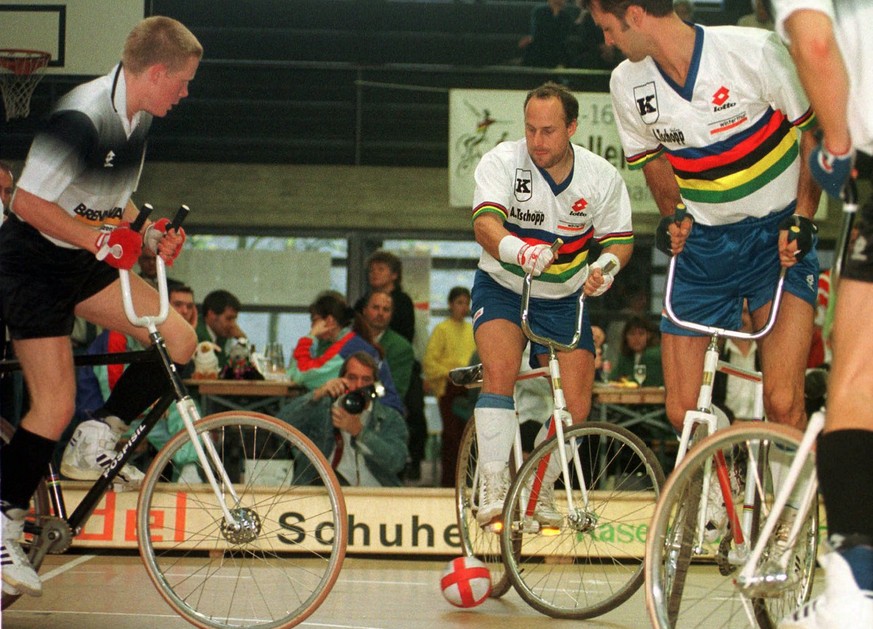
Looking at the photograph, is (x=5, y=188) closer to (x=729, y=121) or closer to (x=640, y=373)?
(x=729, y=121)

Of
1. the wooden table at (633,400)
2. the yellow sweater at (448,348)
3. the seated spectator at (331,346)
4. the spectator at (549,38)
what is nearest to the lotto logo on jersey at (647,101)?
the seated spectator at (331,346)

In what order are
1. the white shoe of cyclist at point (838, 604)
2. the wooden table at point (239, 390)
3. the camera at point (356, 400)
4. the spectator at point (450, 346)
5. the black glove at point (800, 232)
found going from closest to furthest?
the white shoe of cyclist at point (838, 604), the black glove at point (800, 232), the camera at point (356, 400), the wooden table at point (239, 390), the spectator at point (450, 346)

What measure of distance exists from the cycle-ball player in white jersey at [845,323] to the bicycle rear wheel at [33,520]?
2.17 meters

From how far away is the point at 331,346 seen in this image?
6.97 m

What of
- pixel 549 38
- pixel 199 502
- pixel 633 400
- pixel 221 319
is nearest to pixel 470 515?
pixel 199 502

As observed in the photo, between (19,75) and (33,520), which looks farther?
(19,75)

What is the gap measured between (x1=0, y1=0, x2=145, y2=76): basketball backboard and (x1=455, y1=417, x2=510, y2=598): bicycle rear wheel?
9.41ft

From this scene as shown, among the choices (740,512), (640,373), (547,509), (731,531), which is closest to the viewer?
(740,512)

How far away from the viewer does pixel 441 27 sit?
546 inches

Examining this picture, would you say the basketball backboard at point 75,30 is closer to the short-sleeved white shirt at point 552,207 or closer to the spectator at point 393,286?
the spectator at point 393,286

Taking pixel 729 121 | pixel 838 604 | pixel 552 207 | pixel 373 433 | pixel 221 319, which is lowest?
pixel 373 433

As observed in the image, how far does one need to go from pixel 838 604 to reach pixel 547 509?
1925mm

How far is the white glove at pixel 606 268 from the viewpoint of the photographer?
395 cm

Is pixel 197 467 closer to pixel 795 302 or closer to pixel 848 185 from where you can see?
pixel 795 302
